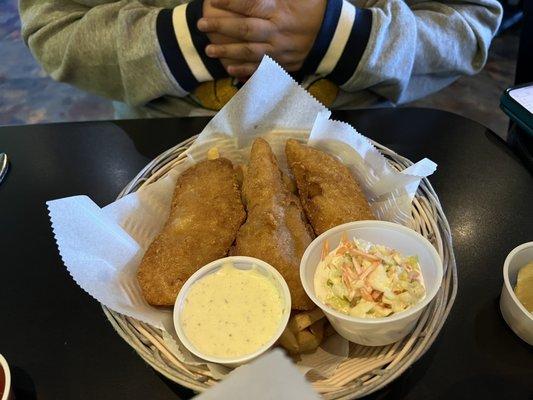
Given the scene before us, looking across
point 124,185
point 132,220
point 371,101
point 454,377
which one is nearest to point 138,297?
point 132,220

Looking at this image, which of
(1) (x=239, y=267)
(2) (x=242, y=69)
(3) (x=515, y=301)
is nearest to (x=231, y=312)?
(1) (x=239, y=267)

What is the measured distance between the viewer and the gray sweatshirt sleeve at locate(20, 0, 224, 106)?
1.23 metres

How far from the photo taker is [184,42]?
1.23 metres

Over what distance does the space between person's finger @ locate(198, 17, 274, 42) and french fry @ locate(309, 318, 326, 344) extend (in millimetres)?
679

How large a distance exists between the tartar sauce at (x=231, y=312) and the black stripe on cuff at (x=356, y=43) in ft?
1.91

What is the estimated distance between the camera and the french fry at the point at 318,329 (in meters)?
0.88

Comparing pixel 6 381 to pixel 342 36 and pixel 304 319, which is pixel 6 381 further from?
pixel 342 36

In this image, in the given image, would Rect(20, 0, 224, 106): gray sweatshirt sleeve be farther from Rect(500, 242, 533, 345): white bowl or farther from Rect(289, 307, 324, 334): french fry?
Rect(500, 242, 533, 345): white bowl

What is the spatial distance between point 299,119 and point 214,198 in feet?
0.91

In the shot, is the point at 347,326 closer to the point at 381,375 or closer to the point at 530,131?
the point at 381,375

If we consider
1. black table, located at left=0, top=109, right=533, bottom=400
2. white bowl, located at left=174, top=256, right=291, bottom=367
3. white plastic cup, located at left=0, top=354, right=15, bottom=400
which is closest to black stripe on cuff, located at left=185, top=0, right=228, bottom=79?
black table, located at left=0, top=109, right=533, bottom=400

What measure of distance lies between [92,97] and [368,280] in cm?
283

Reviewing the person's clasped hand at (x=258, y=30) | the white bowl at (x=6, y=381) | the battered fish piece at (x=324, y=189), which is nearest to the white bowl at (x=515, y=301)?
the battered fish piece at (x=324, y=189)

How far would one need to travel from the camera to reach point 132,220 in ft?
3.46
